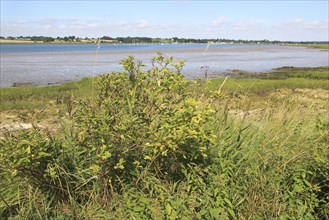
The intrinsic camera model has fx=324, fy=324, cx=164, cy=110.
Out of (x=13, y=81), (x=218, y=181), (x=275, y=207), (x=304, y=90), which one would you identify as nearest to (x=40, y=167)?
(x=218, y=181)

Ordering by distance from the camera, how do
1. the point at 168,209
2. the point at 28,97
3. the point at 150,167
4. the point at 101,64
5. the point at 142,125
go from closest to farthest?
the point at 168,209
the point at 142,125
the point at 150,167
the point at 28,97
the point at 101,64

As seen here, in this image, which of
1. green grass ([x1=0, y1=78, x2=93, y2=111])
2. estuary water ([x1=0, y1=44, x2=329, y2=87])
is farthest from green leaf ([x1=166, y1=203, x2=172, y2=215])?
green grass ([x1=0, y1=78, x2=93, y2=111])

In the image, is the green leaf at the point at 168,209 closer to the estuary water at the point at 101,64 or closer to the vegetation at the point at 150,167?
the vegetation at the point at 150,167

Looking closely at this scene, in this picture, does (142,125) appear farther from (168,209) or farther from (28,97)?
(28,97)

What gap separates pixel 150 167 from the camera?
3.68 m

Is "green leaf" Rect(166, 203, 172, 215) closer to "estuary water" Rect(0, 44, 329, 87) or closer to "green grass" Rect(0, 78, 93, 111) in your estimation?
"estuary water" Rect(0, 44, 329, 87)

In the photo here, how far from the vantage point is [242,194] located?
3637 mm

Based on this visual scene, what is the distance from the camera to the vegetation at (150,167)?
10.7 ft

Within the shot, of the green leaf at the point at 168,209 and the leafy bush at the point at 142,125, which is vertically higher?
the leafy bush at the point at 142,125

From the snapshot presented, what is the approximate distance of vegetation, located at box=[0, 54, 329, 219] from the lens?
3256 mm

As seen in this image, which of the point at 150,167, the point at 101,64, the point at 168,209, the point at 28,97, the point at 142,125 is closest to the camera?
the point at 168,209

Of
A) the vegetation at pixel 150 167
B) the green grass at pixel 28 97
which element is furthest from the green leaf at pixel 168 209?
the green grass at pixel 28 97

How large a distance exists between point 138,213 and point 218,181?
92 cm

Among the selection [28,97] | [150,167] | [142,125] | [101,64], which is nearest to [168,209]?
[150,167]
